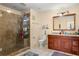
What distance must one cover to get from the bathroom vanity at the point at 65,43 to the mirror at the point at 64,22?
0.61 feet

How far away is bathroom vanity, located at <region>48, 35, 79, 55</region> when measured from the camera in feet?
6.64

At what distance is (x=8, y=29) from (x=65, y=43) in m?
1.21

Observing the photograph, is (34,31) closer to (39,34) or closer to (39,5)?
(39,34)

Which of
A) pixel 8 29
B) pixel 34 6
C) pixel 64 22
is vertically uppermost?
pixel 34 6

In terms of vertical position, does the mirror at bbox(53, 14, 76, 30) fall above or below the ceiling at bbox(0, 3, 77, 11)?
below

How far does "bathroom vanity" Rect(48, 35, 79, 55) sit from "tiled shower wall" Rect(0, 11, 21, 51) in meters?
0.76

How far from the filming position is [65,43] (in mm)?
2092

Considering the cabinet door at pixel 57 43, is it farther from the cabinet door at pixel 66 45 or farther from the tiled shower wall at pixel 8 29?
the tiled shower wall at pixel 8 29

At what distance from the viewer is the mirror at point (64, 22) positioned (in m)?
2.05

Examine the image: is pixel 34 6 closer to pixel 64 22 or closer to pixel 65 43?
pixel 64 22

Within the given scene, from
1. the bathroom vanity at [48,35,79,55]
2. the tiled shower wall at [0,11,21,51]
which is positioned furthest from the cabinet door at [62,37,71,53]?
the tiled shower wall at [0,11,21,51]

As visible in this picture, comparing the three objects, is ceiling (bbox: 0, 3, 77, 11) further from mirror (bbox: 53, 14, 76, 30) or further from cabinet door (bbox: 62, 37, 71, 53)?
cabinet door (bbox: 62, 37, 71, 53)

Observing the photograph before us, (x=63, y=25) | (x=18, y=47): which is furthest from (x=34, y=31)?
(x=63, y=25)

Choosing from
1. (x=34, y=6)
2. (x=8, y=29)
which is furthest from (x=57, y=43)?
(x=8, y=29)
